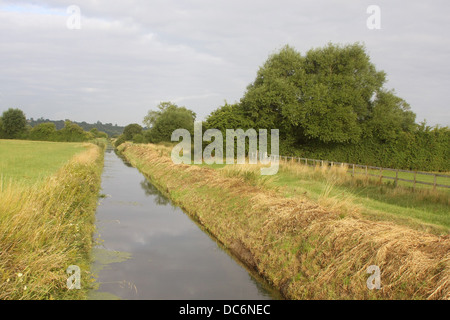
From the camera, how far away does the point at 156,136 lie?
51594 millimetres

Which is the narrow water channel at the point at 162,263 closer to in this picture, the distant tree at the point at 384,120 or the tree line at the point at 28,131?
the distant tree at the point at 384,120

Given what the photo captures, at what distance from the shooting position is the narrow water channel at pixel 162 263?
6773 mm

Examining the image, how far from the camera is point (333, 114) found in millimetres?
29297

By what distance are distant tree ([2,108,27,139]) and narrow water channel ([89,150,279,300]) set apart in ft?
312

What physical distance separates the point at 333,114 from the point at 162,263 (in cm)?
2409

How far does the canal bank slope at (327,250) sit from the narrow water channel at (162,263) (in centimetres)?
54

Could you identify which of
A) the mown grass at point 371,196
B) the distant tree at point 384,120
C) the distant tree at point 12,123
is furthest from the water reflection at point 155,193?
the distant tree at point 12,123

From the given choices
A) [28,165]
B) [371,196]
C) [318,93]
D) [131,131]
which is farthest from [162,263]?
[131,131]

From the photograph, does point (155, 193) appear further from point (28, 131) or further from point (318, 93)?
point (28, 131)

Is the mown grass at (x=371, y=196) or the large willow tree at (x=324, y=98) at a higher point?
the large willow tree at (x=324, y=98)

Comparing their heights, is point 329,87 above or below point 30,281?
above
